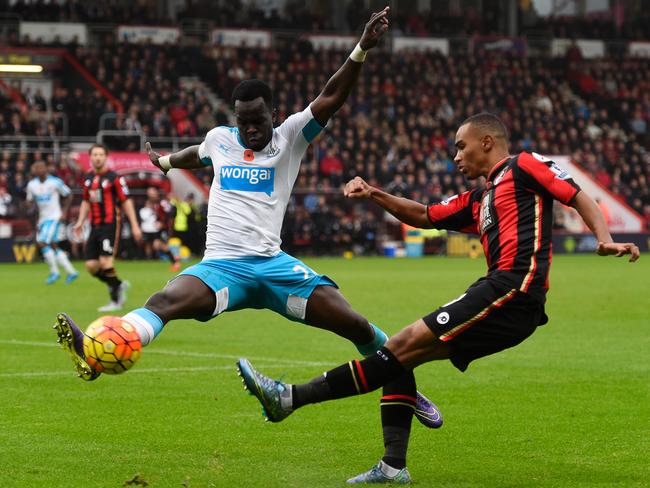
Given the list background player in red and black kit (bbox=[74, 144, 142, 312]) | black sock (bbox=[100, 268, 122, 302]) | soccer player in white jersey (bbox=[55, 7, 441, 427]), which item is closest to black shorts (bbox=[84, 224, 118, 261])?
background player in red and black kit (bbox=[74, 144, 142, 312])

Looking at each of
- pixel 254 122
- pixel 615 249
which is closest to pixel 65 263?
pixel 254 122

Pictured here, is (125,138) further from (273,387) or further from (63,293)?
(273,387)

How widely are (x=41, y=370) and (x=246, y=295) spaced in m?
4.34

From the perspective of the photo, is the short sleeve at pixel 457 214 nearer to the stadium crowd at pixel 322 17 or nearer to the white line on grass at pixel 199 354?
the white line on grass at pixel 199 354

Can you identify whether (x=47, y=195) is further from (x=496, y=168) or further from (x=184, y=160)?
(x=496, y=168)

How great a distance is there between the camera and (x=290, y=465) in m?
7.02

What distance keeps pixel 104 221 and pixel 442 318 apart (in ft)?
40.7

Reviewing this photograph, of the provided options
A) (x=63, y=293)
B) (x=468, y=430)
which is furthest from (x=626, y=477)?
(x=63, y=293)

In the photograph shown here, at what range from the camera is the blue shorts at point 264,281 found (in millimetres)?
7590

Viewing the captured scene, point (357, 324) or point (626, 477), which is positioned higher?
point (357, 324)

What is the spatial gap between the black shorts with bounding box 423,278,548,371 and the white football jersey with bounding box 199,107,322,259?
1.79m

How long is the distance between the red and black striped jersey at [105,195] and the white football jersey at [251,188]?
1035cm

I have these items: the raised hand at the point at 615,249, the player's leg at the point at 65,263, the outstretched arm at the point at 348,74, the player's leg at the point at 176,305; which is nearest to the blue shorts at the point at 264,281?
the player's leg at the point at 176,305

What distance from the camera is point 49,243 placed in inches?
989
